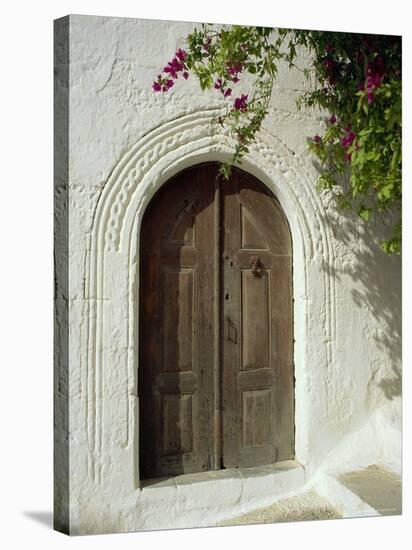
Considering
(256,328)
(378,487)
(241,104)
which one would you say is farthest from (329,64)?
(378,487)

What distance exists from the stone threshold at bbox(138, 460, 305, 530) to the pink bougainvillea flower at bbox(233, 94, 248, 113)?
206 cm

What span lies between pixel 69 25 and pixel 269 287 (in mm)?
1773

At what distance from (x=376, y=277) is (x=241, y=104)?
4.33 ft

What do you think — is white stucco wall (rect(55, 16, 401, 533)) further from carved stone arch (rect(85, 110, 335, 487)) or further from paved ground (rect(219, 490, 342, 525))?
paved ground (rect(219, 490, 342, 525))

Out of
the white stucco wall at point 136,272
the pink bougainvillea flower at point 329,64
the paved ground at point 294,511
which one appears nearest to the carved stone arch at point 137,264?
the white stucco wall at point 136,272

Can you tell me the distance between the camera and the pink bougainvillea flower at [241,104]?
311 centimetres

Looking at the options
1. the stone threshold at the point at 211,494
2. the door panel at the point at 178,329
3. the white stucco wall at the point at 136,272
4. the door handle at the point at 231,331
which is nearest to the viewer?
the white stucco wall at the point at 136,272

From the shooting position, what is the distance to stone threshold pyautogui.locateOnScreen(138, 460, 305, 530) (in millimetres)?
2926

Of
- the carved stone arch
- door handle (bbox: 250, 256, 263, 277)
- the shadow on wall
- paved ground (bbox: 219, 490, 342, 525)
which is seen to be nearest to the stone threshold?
paved ground (bbox: 219, 490, 342, 525)

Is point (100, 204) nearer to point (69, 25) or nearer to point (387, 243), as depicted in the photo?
point (69, 25)

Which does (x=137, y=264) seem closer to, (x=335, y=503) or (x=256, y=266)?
(x=256, y=266)

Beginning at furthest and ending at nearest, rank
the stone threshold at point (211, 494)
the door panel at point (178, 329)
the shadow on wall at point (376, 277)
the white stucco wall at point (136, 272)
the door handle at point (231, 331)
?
1. the shadow on wall at point (376, 277)
2. the door handle at point (231, 331)
3. the door panel at point (178, 329)
4. the stone threshold at point (211, 494)
5. the white stucco wall at point (136, 272)

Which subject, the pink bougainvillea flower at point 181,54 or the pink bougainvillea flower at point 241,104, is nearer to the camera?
the pink bougainvillea flower at point 181,54

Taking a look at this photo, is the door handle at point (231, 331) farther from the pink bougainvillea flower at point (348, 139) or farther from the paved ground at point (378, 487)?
the pink bougainvillea flower at point (348, 139)
